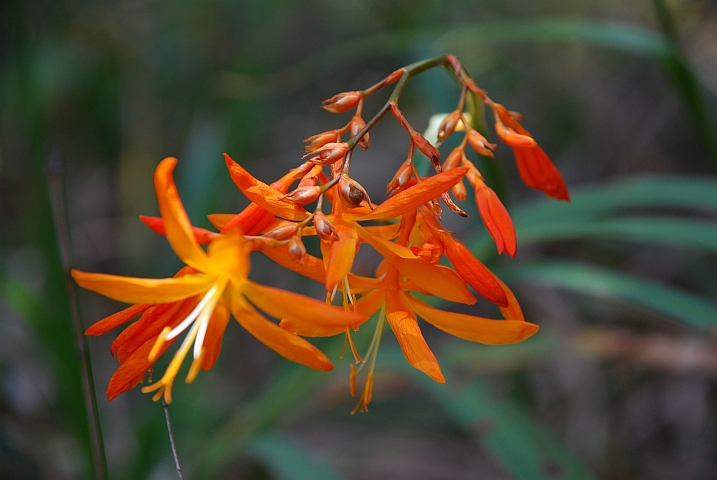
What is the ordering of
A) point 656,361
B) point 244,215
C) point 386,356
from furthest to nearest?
point 656,361, point 386,356, point 244,215

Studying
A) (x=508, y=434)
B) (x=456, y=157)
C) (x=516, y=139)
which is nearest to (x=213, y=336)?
(x=456, y=157)

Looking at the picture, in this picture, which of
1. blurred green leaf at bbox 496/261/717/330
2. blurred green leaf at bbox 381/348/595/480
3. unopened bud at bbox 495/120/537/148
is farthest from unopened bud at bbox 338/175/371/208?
blurred green leaf at bbox 381/348/595/480

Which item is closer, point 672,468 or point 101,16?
point 672,468

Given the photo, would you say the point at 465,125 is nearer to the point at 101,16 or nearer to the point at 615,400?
the point at 615,400

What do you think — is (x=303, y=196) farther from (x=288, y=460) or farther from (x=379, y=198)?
(x=379, y=198)

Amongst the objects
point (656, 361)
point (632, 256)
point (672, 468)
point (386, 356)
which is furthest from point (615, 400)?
point (386, 356)

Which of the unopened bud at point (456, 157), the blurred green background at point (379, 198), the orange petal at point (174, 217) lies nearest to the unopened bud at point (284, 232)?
the orange petal at point (174, 217)
